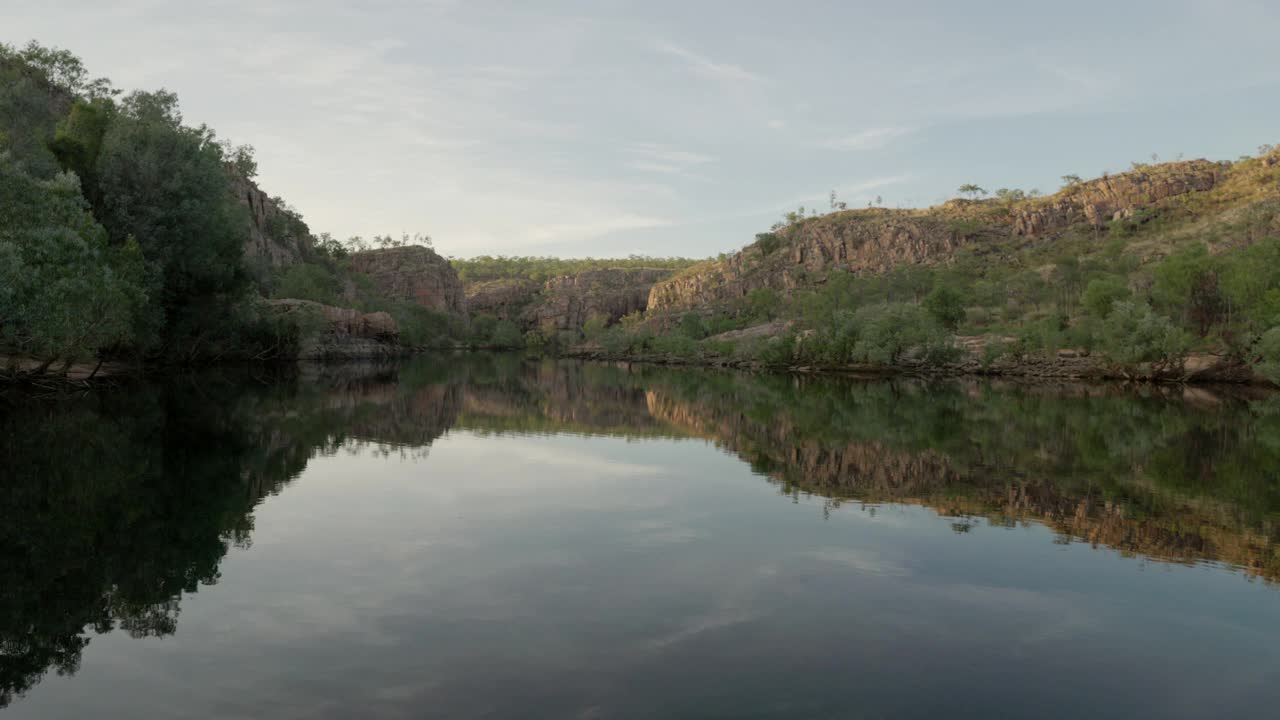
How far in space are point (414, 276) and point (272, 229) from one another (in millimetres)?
65644

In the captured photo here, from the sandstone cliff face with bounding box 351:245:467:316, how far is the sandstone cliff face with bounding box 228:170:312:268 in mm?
41614

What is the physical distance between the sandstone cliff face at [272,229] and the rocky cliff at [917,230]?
7869 cm

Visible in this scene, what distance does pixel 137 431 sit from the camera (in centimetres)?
2202

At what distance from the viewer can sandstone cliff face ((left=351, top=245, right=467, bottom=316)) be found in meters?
186

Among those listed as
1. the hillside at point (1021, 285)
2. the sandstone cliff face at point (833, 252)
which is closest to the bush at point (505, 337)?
the hillside at point (1021, 285)

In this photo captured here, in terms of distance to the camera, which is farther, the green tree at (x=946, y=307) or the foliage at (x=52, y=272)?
the green tree at (x=946, y=307)

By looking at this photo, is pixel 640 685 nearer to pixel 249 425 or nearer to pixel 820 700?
pixel 820 700

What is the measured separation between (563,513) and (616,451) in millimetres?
9058

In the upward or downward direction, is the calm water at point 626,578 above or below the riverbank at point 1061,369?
below

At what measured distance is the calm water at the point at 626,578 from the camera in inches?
275

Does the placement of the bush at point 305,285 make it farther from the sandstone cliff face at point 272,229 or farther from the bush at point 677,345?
the bush at point 677,345

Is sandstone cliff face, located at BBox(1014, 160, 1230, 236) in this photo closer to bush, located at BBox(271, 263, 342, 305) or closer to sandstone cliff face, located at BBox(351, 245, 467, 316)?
bush, located at BBox(271, 263, 342, 305)

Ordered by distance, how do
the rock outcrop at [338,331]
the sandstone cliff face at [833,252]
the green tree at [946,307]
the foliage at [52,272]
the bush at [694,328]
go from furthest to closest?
the sandstone cliff face at [833,252] → the bush at [694,328] → the green tree at [946,307] → the rock outcrop at [338,331] → the foliage at [52,272]

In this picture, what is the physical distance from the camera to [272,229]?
12231cm
